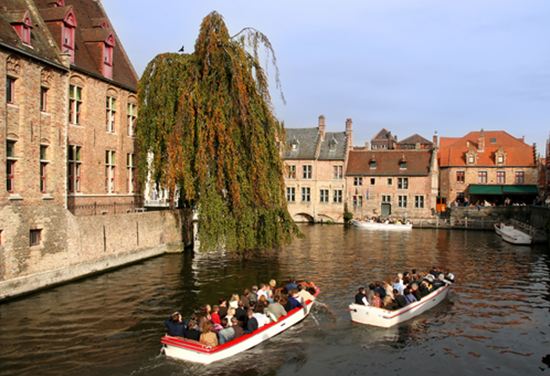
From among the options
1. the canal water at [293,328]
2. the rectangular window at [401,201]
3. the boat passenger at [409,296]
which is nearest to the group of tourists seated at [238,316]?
the canal water at [293,328]

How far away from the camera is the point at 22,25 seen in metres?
18.2

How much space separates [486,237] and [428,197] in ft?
34.9

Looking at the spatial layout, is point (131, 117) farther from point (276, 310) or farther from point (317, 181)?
point (317, 181)

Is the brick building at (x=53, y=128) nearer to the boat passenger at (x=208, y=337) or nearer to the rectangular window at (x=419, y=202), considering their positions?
the boat passenger at (x=208, y=337)

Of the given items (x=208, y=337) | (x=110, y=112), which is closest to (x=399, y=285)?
(x=208, y=337)

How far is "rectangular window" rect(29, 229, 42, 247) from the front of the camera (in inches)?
715

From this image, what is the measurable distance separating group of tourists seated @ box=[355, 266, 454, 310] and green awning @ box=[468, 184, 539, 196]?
37.0 m

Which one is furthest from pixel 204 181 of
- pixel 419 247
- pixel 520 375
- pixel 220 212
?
pixel 419 247

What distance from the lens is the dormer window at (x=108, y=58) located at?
2523cm

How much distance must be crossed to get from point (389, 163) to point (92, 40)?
35350mm

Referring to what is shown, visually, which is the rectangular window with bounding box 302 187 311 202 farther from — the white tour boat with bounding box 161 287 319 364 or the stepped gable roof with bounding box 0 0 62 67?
the white tour boat with bounding box 161 287 319 364

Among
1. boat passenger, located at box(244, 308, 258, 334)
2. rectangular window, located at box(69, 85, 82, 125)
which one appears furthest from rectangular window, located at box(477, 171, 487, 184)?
boat passenger, located at box(244, 308, 258, 334)

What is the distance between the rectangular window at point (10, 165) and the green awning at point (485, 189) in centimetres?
4653

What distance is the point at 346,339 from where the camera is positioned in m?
14.6
